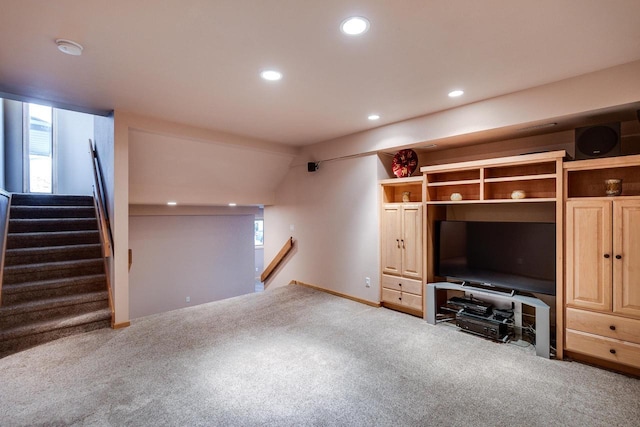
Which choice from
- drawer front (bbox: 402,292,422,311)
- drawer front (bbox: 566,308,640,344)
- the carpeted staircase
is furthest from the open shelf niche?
the carpeted staircase

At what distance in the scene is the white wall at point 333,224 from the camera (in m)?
4.58

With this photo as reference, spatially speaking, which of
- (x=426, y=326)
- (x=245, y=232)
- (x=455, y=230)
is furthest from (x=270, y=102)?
(x=245, y=232)

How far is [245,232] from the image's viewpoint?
7.92 m

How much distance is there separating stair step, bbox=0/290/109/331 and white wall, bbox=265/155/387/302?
10.1ft

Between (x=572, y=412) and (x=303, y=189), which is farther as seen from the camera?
(x=303, y=189)

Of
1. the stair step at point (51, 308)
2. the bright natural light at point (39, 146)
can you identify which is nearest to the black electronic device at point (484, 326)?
the stair step at point (51, 308)

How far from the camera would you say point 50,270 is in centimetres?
385

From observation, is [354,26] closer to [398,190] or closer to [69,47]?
[69,47]

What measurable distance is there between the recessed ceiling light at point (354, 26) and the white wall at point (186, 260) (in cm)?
587

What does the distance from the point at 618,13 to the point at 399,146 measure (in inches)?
95.2

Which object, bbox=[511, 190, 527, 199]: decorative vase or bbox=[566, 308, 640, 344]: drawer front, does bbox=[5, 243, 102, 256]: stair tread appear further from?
bbox=[566, 308, 640, 344]: drawer front

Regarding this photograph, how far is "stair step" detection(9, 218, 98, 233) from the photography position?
4.36 meters

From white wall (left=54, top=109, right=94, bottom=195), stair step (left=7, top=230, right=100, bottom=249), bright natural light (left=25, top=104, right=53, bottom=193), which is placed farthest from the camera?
bright natural light (left=25, top=104, right=53, bottom=193)

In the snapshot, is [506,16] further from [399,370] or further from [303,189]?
[303,189]
